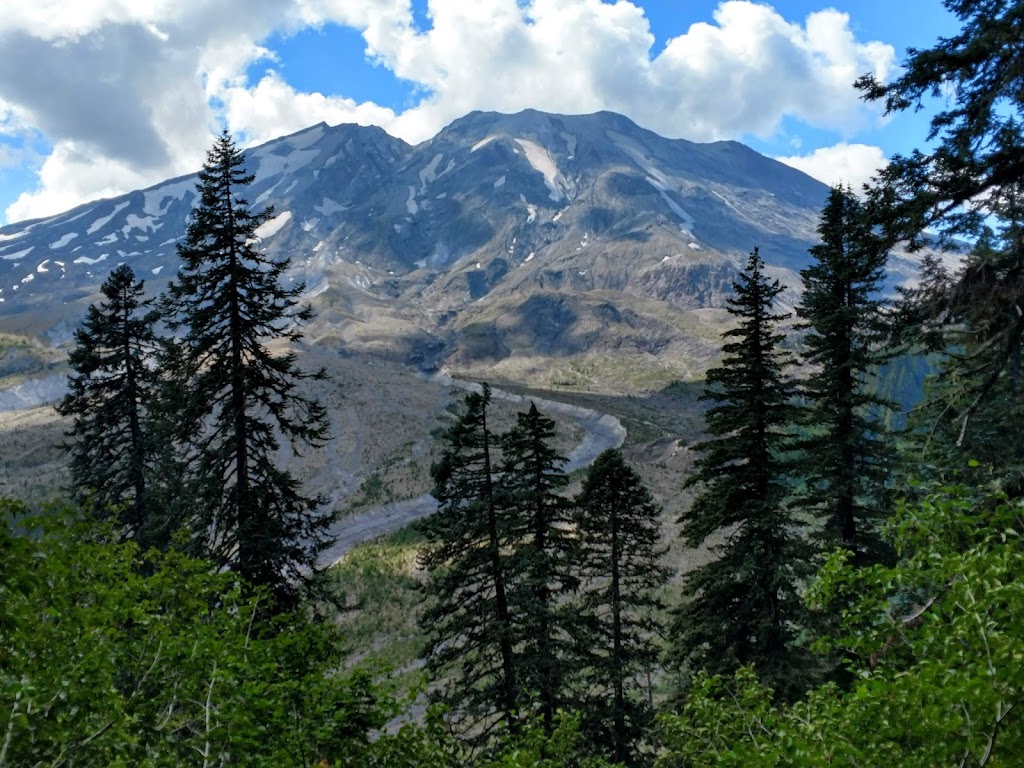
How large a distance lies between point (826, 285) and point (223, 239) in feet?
46.9

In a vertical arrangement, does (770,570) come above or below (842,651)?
above

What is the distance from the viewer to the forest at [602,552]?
4.95 m

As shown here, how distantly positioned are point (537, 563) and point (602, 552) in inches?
129

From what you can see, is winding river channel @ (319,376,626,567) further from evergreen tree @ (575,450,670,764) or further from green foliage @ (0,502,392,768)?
green foliage @ (0,502,392,768)

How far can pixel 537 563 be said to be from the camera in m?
14.7

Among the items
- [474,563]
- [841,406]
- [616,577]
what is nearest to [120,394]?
[474,563]

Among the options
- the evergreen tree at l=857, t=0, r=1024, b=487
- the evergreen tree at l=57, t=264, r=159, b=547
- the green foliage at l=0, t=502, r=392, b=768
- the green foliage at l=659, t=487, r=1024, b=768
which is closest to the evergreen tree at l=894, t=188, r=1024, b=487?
the evergreen tree at l=857, t=0, r=1024, b=487

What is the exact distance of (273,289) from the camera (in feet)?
48.3

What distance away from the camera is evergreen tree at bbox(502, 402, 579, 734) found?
14.5m

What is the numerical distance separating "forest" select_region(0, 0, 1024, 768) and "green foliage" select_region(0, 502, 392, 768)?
46 millimetres

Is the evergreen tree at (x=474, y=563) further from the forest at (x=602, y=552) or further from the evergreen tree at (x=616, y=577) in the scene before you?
the evergreen tree at (x=616, y=577)

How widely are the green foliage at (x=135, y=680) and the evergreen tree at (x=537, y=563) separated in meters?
7.42

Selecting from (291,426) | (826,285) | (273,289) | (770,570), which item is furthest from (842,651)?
(273,289)

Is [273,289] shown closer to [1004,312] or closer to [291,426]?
[291,426]
